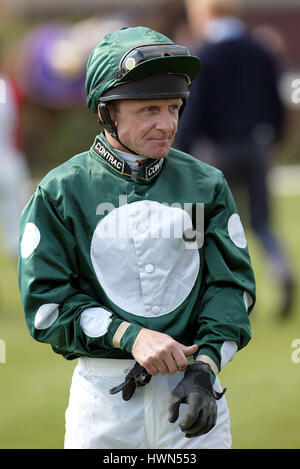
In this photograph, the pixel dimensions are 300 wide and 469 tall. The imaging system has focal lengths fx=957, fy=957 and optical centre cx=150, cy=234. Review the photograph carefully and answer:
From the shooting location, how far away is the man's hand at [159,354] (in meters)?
2.75

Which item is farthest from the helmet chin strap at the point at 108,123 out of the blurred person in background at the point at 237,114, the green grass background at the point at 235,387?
the blurred person in background at the point at 237,114

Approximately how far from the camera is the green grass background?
5305 mm

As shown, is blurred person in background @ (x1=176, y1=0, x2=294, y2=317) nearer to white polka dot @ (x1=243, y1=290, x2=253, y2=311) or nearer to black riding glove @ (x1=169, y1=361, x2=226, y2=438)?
white polka dot @ (x1=243, y1=290, x2=253, y2=311)

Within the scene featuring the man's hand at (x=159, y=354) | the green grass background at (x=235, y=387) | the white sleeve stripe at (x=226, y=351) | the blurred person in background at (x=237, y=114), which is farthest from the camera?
the blurred person in background at (x=237, y=114)

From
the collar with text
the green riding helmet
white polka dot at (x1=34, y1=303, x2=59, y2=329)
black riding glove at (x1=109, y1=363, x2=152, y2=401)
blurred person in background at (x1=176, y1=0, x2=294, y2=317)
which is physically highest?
the green riding helmet

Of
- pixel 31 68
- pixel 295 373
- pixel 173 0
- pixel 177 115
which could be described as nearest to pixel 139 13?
pixel 31 68

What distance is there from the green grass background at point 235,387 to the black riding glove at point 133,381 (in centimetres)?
232

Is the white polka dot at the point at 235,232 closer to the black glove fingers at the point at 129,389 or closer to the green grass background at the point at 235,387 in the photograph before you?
the black glove fingers at the point at 129,389

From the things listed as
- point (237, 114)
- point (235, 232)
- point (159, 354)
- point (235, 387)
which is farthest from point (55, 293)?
point (237, 114)

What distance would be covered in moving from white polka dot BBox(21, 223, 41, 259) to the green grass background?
7.86ft

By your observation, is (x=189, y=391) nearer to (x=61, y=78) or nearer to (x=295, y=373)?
(x=295, y=373)

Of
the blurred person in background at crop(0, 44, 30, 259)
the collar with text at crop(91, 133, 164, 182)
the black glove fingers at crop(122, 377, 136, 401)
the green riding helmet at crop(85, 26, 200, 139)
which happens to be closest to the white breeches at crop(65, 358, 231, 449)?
the black glove fingers at crop(122, 377, 136, 401)

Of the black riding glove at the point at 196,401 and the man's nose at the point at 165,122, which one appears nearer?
the black riding glove at the point at 196,401

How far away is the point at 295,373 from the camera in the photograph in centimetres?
650
